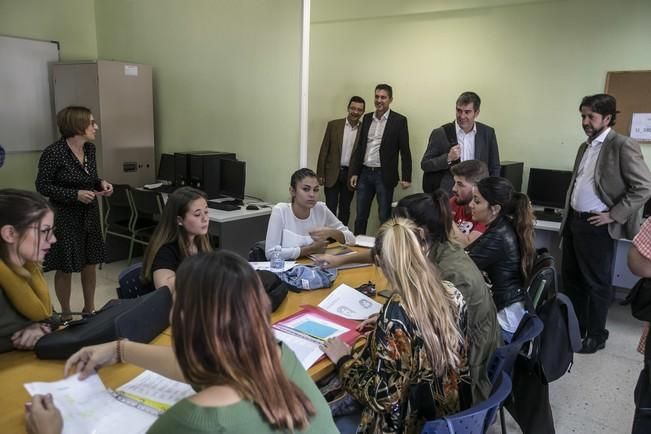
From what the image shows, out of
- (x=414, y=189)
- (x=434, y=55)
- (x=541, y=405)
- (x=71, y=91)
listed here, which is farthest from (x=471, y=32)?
(x=71, y=91)

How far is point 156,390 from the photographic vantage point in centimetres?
131

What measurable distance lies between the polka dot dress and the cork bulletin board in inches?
161

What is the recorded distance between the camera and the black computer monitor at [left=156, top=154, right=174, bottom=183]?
5.23 metres

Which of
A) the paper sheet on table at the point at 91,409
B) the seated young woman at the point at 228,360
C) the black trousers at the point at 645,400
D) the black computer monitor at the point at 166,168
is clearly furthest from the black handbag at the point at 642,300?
the black computer monitor at the point at 166,168

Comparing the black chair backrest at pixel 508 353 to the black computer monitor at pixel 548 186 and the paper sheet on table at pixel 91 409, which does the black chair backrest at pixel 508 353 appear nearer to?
the paper sheet on table at pixel 91 409

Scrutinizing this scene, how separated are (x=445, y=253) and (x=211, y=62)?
4048 millimetres

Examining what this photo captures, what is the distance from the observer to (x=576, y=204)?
325cm

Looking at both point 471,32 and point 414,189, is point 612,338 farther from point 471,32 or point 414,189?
point 471,32

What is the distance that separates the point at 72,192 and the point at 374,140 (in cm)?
264

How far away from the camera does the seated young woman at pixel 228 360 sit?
0.81 metres

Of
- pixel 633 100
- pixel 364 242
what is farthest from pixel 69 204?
pixel 633 100

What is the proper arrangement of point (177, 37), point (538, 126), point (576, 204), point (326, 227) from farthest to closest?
1. point (177, 37)
2. point (538, 126)
3. point (576, 204)
4. point (326, 227)

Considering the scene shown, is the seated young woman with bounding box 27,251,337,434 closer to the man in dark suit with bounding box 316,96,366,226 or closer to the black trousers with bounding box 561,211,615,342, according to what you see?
the black trousers with bounding box 561,211,615,342

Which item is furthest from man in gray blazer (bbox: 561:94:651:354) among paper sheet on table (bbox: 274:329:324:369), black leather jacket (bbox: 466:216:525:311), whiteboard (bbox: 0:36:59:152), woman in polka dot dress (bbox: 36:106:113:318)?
whiteboard (bbox: 0:36:59:152)
